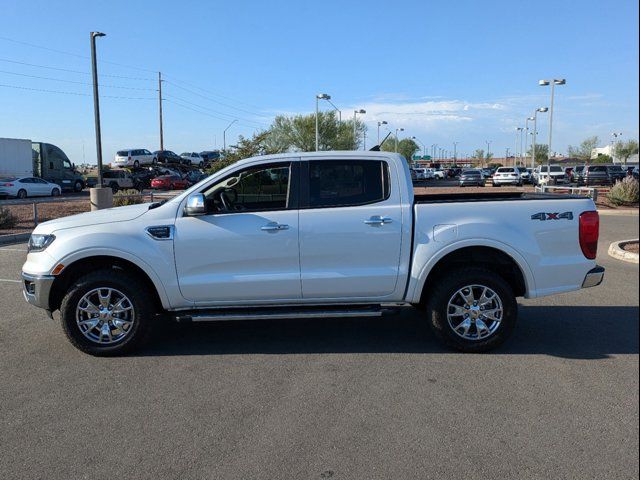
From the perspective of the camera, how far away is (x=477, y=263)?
5590 millimetres

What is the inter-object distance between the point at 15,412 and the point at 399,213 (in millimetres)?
3621

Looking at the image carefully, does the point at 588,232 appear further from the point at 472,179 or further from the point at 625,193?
the point at 472,179

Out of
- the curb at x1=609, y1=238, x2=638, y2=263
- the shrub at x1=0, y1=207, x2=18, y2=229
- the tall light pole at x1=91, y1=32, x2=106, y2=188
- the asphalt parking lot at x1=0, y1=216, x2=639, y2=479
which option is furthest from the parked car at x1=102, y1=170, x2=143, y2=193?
the asphalt parking lot at x1=0, y1=216, x2=639, y2=479

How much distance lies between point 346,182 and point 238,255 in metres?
1.28

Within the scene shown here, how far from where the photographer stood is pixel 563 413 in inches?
161

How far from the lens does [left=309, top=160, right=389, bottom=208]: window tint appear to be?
5473 millimetres

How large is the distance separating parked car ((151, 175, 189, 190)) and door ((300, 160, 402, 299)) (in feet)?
131

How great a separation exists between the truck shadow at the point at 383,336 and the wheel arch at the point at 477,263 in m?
0.58

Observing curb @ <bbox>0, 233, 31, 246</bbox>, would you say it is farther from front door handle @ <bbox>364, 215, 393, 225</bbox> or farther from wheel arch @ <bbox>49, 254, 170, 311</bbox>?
front door handle @ <bbox>364, 215, 393, 225</bbox>

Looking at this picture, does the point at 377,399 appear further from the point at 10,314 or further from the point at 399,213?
the point at 10,314

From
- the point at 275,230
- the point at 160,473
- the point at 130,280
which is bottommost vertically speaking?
the point at 160,473

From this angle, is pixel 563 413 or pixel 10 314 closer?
pixel 563 413

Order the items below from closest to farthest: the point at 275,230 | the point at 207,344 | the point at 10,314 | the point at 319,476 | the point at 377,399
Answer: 1. the point at 319,476
2. the point at 377,399
3. the point at 275,230
4. the point at 207,344
5. the point at 10,314

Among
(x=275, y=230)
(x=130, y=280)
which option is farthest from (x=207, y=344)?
(x=275, y=230)
